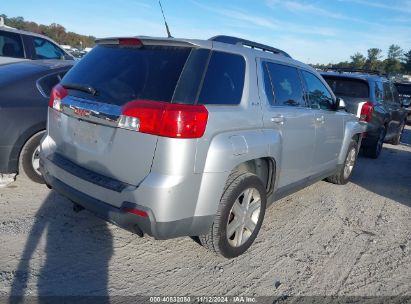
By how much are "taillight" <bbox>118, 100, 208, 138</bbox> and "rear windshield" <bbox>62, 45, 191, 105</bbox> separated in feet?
0.30

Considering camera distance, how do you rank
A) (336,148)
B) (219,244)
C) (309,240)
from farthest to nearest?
1. (336,148)
2. (309,240)
3. (219,244)

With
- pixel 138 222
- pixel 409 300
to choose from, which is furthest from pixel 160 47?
pixel 409 300

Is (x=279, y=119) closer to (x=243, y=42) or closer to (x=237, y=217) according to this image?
(x=243, y=42)

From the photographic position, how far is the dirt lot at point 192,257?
2.97m

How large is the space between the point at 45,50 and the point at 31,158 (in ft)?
15.4

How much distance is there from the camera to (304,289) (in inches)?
121

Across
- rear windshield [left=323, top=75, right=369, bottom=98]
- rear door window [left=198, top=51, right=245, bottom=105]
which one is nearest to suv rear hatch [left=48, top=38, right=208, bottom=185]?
rear door window [left=198, top=51, right=245, bottom=105]

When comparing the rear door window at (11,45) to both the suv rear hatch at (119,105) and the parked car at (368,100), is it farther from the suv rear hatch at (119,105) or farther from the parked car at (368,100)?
the parked car at (368,100)

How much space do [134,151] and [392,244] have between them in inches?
116

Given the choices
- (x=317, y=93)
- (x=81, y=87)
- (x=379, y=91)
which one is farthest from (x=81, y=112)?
(x=379, y=91)

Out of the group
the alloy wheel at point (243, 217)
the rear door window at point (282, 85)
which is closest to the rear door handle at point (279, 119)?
the rear door window at point (282, 85)

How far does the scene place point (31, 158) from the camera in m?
4.52

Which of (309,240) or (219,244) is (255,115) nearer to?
(219,244)

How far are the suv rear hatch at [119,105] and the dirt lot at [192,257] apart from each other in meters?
0.81
